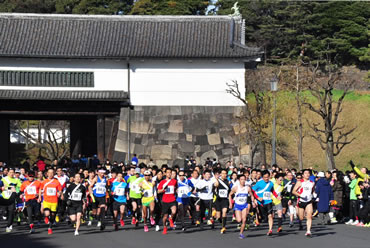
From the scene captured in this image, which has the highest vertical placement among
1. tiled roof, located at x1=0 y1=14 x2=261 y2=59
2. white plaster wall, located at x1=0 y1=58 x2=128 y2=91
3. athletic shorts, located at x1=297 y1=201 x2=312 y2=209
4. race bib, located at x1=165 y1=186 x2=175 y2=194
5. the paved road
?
tiled roof, located at x1=0 y1=14 x2=261 y2=59

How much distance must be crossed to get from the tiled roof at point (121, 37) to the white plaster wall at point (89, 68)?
2.13ft

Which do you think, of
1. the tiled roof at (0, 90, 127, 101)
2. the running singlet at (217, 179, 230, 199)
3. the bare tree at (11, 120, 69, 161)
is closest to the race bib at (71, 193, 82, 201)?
the running singlet at (217, 179, 230, 199)

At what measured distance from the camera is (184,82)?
4525cm

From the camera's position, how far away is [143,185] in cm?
2069

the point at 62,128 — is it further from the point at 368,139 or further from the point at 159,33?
the point at 368,139

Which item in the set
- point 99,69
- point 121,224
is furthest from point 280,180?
point 99,69

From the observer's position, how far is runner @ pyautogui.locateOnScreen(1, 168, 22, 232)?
20781 millimetres

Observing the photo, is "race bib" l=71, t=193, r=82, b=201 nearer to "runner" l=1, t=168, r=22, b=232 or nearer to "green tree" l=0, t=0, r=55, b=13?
"runner" l=1, t=168, r=22, b=232

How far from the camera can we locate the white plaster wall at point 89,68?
44.2 meters

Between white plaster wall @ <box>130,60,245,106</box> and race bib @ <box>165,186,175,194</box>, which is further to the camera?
white plaster wall @ <box>130,60,245,106</box>

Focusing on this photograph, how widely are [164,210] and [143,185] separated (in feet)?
3.32

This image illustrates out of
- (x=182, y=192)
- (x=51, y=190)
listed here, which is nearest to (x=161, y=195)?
(x=182, y=192)

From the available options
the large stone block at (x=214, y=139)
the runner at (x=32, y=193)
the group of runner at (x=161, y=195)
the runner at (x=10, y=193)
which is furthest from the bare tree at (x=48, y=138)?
the group of runner at (x=161, y=195)

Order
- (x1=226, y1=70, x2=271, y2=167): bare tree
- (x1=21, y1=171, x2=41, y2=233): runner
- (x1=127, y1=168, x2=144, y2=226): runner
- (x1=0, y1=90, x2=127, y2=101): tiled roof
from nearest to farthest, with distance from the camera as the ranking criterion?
(x1=21, y1=171, x2=41, y2=233): runner
(x1=127, y1=168, x2=144, y2=226): runner
(x1=226, y1=70, x2=271, y2=167): bare tree
(x1=0, y1=90, x2=127, y2=101): tiled roof
